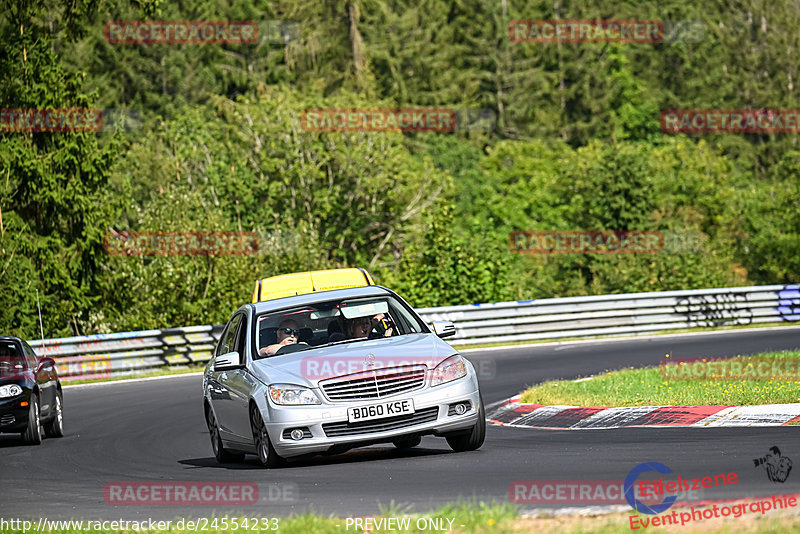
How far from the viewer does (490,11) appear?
8556cm

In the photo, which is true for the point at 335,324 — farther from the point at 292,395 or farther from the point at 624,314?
the point at 624,314

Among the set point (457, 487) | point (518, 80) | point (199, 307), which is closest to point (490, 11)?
point (518, 80)

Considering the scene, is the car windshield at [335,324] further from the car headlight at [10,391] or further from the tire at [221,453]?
the car headlight at [10,391]

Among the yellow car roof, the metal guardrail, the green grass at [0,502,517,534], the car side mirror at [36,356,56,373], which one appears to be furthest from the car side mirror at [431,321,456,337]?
the metal guardrail

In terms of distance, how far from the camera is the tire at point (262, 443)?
10969 millimetres

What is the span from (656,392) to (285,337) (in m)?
4.98

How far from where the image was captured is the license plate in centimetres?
1059

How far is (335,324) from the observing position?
1202 cm

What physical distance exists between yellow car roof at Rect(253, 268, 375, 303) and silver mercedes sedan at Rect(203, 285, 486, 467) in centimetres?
562

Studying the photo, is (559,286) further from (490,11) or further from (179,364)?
(490,11)

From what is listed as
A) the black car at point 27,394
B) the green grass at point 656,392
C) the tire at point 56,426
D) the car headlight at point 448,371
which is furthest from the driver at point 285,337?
the tire at point 56,426

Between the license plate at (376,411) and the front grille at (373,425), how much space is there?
4 centimetres

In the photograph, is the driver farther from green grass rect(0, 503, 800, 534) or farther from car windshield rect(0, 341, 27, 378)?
car windshield rect(0, 341, 27, 378)

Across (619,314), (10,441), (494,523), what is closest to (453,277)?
(619,314)
